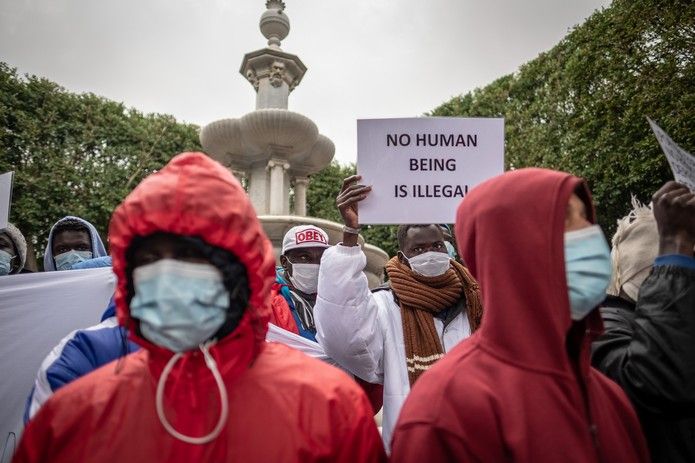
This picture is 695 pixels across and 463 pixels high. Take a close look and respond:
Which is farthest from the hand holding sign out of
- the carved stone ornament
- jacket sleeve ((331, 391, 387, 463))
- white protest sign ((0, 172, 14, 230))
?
the carved stone ornament

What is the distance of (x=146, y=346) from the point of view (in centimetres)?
153

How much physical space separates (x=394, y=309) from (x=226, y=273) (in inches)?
63.0

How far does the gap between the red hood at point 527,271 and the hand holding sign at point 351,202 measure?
1.13 meters

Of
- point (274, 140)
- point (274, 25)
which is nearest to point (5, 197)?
point (274, 140)

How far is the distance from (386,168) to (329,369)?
58.0 inches

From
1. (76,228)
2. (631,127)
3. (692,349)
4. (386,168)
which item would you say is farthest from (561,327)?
(631,127)

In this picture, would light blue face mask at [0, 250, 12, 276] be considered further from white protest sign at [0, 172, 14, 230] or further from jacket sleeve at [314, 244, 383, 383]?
jacket sleeve at [314, 244, 383, 383]

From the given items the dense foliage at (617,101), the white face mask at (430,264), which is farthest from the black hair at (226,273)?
the dense foliage at (617,101)

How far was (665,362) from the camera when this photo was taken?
64.7 inches

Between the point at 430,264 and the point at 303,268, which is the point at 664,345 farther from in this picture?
the point at 303,268

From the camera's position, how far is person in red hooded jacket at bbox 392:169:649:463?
138 cm

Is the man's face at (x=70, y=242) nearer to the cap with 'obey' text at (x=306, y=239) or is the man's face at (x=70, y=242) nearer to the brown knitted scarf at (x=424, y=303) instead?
the cap with 'obey' text at (x=306, y=239)

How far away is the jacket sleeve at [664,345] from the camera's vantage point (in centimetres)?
162

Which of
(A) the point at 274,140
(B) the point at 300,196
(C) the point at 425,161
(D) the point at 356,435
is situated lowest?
(D) the point at 356,435
